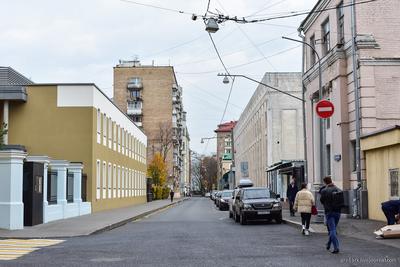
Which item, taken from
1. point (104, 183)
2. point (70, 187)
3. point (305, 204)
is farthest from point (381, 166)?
point (104, 183)

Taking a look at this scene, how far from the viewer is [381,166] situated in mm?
21750

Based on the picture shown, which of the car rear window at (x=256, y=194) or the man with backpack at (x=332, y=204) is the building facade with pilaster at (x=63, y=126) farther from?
the man with backpack at (x=332, y=204)

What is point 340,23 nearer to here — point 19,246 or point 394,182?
point 394,182

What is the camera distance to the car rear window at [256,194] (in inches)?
988

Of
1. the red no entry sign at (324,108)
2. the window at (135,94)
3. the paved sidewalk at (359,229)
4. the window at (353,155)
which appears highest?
the window at (135,94)

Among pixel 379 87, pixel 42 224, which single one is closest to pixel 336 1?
pixel 379 87

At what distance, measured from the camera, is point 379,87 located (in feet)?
77.9

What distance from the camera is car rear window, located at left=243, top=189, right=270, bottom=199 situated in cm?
2509

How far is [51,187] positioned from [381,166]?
14.0 metres

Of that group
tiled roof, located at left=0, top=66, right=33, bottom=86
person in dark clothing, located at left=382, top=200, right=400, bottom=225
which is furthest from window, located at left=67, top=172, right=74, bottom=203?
person in dark clothing, located at left=382, top=200, right=400, bottom=225

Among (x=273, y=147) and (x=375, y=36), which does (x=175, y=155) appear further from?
(x=375, y=36)

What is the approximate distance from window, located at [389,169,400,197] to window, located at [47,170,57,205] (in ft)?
45.7

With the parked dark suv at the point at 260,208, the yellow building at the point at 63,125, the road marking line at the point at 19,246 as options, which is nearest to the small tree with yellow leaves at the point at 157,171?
the yellow building at the point at 63,125

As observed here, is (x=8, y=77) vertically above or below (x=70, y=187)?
above
